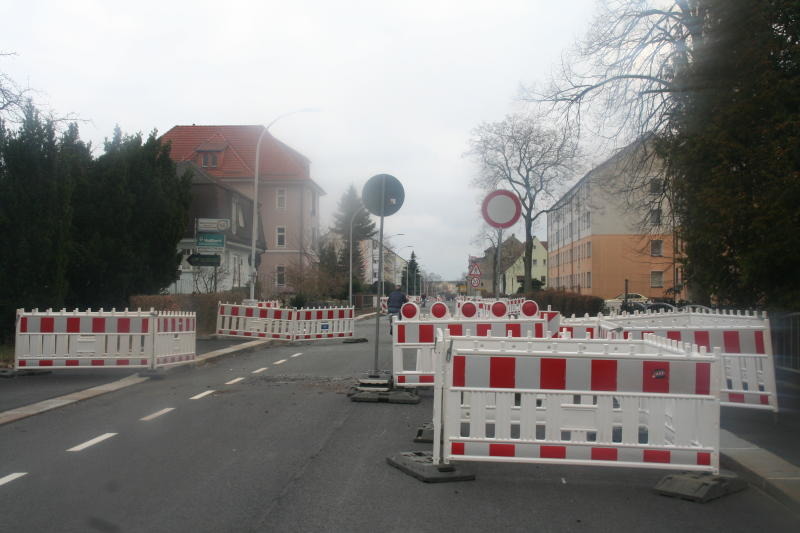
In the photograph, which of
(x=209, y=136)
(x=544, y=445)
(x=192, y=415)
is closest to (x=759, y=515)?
(x=544, y=445)

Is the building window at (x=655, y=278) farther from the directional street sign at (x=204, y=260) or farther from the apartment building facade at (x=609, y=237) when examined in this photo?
the directional street sign at (x=204, y=260)

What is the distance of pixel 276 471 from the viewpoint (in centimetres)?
650

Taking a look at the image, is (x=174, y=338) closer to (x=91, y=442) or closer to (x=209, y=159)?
(x=91, y=442)

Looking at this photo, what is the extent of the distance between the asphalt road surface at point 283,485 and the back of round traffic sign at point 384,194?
3552 mm

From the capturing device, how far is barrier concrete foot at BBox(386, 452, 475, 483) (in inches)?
246

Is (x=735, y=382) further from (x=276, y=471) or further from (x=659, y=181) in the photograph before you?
(x=659, y=181)

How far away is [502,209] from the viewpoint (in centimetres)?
1032

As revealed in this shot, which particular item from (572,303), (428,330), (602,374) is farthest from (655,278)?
(602,374)

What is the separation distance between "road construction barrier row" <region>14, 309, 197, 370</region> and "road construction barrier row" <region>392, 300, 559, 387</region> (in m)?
5.19

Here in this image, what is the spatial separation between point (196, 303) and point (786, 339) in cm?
1837

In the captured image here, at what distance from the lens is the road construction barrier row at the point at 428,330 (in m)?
11.6

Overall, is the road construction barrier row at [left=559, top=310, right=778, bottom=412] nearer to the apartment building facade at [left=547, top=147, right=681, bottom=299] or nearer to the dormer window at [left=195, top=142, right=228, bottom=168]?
the apartment building facade at [left=547, top=147, right=681, bottom=299]

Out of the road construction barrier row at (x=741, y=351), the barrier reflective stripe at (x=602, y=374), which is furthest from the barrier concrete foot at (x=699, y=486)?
the road construction barrier row at (x=741, y=351)

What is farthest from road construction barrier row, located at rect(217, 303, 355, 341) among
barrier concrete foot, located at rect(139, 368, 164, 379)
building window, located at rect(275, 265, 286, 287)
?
building window, located at rect(275, 265, 286, 287)
